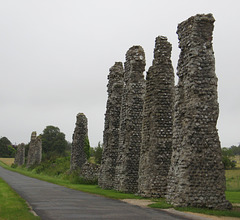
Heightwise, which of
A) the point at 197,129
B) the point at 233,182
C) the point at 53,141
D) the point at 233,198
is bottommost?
the point at 233,198

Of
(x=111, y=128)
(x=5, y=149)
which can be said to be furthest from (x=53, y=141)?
(x=111, y=128)

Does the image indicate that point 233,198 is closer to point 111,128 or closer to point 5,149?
point 111,128

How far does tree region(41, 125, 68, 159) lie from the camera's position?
332 feet

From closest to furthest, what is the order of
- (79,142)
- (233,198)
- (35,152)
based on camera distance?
(233,198) → (79,142) → (35,152)

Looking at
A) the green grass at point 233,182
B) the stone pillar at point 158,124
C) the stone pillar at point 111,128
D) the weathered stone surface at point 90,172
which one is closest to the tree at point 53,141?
the green grass at point 233,182

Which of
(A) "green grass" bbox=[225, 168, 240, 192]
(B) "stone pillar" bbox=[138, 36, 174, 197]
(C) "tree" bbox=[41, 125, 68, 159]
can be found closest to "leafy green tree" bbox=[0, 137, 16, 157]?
(C) "tree" bbox=[41, 125, 68, 159]

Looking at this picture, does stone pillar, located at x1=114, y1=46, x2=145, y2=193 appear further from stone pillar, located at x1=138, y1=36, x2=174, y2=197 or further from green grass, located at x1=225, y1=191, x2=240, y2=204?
green grass, located at x1=225, y1=191, x2=240, y2=204

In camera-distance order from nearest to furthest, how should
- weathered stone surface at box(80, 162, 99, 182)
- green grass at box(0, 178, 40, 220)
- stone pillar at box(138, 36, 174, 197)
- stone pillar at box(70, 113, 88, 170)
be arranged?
green grass at box(0, 178, 40, 220)
stone pillar at box(138, 36, 174, 197)
weathered stone surface at box(80, 162, 99, 182)
stone pillar at box(70, 113, 88, 170)

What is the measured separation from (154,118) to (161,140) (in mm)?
1330

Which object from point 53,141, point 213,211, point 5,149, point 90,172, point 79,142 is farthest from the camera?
point 5,149

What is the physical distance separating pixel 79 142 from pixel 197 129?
24971 millimetres

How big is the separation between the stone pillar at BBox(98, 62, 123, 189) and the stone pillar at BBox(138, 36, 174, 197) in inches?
260

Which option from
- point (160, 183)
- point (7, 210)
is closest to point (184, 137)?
point (160, 183)

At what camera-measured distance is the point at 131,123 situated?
24062 mm
